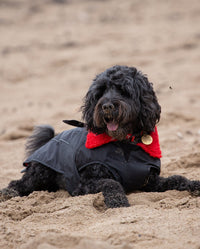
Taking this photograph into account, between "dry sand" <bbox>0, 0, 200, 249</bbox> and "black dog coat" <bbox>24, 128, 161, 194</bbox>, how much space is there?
21 centimetres

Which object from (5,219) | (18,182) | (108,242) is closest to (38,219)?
(5,219)

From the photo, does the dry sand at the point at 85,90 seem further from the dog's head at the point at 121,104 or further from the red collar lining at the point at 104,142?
the dog's head at the point at 121,104

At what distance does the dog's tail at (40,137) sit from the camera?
16.5ft

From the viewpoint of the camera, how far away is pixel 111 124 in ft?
13.0

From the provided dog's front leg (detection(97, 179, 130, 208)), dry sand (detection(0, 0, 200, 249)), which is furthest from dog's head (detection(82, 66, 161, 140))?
dry sand (detection(0, 0, 200, 249))

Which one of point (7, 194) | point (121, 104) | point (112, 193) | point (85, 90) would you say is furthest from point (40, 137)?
point (85, 90)

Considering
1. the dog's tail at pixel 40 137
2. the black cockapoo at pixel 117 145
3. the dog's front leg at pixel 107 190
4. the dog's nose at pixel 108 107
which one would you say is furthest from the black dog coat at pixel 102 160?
the dog's tail at pixel 40 137

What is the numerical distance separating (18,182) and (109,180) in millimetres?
1220

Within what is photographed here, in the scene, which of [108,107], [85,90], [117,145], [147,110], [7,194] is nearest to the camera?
[108,107]

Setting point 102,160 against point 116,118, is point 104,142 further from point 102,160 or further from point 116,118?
point 116,118

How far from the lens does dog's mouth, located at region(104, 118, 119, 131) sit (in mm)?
3912

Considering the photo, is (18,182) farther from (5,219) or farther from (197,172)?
(197,172)

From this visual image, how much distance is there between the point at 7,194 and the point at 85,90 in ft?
19.8

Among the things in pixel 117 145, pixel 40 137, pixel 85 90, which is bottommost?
pixel 117 145
